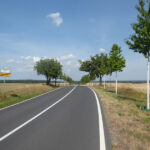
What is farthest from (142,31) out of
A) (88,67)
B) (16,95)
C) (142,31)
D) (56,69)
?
(88,67)

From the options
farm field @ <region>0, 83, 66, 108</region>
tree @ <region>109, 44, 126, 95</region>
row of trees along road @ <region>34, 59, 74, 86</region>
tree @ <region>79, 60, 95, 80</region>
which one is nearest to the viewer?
farm field @ <region>0, 83, 66, 108</region>

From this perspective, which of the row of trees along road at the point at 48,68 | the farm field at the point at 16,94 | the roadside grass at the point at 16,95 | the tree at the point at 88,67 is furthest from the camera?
the tree at the point at 88,67

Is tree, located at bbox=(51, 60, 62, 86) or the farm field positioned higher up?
tree, located at bbox=(51, 60, 62, 86)

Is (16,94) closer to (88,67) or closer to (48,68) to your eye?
(48,68)

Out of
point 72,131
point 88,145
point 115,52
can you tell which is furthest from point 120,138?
point 115,52

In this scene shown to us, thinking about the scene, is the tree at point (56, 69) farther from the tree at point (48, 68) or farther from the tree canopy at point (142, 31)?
the tree canopy at point (142, 31)

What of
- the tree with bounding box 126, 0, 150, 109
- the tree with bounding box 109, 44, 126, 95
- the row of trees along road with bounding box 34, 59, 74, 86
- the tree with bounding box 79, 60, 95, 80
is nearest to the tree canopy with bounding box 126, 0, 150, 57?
the tree with bounding box 126, 0, 150, 109

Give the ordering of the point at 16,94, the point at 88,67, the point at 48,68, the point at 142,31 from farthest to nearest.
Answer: the point at 88,67 → the point at 48,68 → the point at 16,94 → the point at 142,31

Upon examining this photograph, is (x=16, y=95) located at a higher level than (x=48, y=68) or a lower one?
lower

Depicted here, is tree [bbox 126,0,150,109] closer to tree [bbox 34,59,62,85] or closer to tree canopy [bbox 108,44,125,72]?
tree canopy [bbox 108,44,125,72]

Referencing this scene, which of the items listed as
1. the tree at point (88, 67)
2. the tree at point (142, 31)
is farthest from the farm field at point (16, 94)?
the tree at point (88, 67)

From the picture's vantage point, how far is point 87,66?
60250mm

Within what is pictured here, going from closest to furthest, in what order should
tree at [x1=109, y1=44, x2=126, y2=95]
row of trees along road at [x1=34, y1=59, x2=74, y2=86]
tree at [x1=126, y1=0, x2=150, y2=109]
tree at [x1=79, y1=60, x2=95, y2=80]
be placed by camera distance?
tree at [x1=126, y1=0, x2=150, y2=109]
tree at [x1=109, y1=44, x2=126, y2=95]
row of trees along road at [x1=34, y1=59, x2=74, y2=86]
tree at [x1=79, y1=60, x2=95, y2=80]

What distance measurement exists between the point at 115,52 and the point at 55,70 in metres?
→ 27.7
